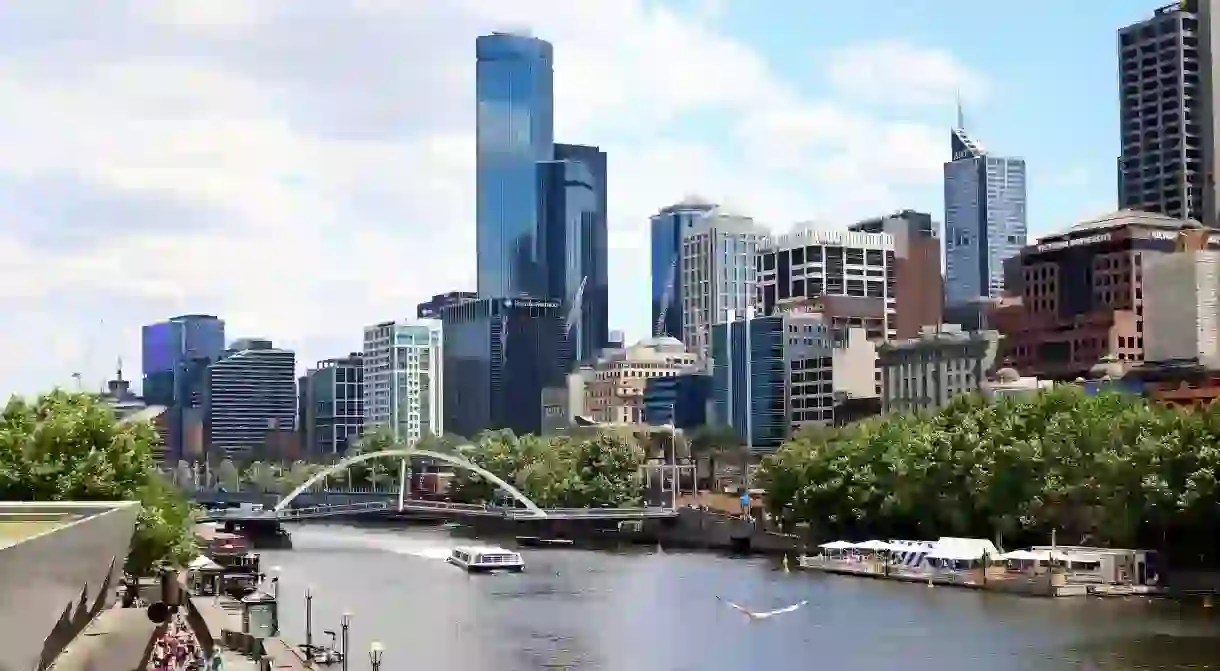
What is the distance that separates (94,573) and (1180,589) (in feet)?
187

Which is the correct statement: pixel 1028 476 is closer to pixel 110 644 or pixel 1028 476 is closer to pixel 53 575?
Result: pixel 110 644

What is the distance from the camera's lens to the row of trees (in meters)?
78.6

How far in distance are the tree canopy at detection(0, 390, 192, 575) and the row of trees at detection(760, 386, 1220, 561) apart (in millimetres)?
42629

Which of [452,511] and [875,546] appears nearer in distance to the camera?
[875,546]

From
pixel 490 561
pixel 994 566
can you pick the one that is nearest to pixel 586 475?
pixel 490 561

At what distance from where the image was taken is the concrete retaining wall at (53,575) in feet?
71.6

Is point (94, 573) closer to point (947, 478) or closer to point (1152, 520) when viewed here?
point (1152, 520)

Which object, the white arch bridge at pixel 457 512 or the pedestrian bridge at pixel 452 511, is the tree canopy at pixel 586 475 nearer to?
the white arch bridge at pixel 457 512

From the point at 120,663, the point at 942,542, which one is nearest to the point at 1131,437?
the point at 942,542

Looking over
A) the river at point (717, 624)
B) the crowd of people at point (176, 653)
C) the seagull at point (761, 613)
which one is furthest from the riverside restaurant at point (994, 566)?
the crowd of people at point (176, 653)

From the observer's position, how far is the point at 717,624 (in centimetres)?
6956

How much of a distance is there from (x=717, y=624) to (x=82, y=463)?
2490 cm

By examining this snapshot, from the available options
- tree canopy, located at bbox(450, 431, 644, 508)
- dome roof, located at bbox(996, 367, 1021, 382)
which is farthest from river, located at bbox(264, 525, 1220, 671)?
dome roof, located at bbox(996, 367, 1021, 382)

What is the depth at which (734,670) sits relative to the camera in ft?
181
